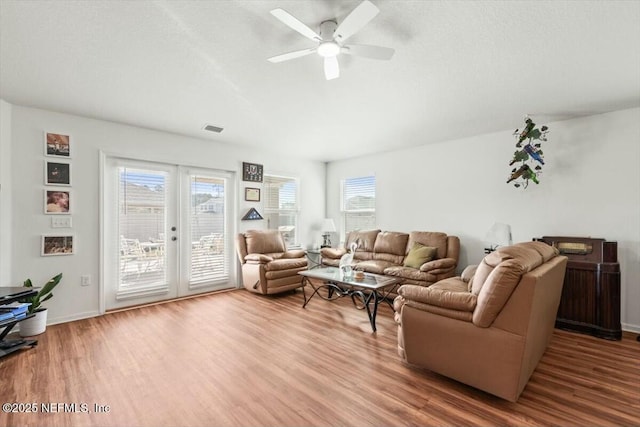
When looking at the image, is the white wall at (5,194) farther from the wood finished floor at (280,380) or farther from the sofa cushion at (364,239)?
the sofa cushion at (364,239)

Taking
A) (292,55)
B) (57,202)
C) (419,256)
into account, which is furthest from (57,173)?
(419,256)

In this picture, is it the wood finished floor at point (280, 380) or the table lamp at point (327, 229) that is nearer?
the wood finished floor at point (280, 380)

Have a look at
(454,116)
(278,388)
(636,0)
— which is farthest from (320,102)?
(278,388)

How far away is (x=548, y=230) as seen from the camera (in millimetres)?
3812

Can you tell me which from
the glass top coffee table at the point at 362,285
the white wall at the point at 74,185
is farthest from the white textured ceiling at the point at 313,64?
the glass top coffee table at the point at 362,285

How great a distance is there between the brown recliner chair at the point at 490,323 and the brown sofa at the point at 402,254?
1.66 meters

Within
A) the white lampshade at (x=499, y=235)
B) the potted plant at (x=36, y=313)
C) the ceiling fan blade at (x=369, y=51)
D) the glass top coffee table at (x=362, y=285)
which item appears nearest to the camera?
the ceiling fan blade at (x=369, y=51)

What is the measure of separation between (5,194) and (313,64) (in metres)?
3.56

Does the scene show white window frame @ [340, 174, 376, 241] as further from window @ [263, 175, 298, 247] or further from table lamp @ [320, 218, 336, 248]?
window @ [263, 175, 298, 247]

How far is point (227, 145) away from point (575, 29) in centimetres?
447

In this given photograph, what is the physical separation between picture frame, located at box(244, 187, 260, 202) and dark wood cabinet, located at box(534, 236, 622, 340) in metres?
4.50

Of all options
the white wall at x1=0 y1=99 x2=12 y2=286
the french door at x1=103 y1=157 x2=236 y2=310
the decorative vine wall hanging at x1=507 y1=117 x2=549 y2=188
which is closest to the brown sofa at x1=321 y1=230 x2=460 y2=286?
the decorative vine wall hanging at x1=507 y1=117 x2=549 y2=188

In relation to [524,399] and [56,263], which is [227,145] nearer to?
[56,263]

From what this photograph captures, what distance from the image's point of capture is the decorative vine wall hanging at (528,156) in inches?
140
